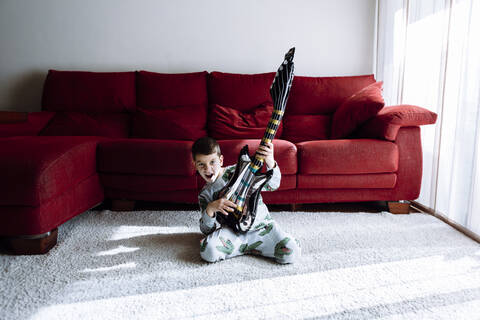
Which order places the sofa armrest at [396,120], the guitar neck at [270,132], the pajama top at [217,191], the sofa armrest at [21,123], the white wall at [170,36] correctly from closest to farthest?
the guitar neck at [270,132], the pajama top at [217,191], the sofa armrest at [396,120], the sofa armrest at [21,123], the white wall at [170,36]

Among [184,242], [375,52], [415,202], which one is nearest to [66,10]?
[184,242]

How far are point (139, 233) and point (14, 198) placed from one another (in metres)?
0.64

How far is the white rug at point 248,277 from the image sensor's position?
1.25 metres

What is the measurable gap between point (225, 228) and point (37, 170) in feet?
2.99

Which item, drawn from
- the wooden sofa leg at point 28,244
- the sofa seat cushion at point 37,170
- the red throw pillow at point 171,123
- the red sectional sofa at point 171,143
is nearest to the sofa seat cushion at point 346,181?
the red sectional sofa at point 171,143

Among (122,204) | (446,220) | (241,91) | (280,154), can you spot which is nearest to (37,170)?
(122,204)

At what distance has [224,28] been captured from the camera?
3.23 m

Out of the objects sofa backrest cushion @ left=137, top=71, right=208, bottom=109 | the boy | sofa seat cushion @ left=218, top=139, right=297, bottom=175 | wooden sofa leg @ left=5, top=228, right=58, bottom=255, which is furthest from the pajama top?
sofa backrest cushion @ left=137, top=71, right=208, bottom=109

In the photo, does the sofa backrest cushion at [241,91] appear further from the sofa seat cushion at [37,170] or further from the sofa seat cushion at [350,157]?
the sofa seat cushion at [37,170]

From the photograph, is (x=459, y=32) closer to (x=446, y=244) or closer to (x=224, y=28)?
(x=446, y=244)

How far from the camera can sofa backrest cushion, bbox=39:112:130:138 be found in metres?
2.73

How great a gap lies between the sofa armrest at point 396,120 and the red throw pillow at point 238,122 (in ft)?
2.66

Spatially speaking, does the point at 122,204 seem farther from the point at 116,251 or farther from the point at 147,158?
the point at 116,251

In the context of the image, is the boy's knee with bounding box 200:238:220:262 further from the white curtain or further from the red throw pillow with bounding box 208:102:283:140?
the white curtain
